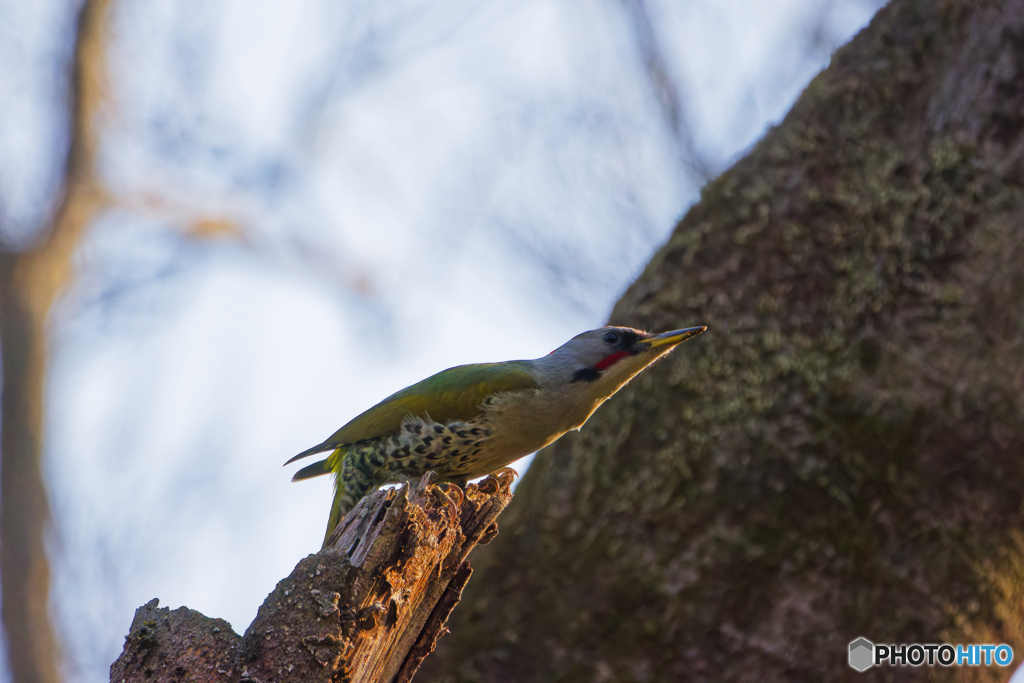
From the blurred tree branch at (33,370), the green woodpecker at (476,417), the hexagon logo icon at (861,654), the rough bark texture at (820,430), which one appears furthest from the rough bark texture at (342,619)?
the blurred tree branch at (33,370)

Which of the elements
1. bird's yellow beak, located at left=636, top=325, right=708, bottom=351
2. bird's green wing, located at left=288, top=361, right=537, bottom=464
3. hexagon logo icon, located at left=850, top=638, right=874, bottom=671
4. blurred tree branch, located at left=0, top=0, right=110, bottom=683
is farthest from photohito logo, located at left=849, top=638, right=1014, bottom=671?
blurred tree branch, located at left=0, top=0, right=110, bottom=683

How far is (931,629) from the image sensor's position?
3289 mm

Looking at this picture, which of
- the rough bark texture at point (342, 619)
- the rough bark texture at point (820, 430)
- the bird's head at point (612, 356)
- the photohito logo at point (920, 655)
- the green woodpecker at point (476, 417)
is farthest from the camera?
the bird's head at point (612, 356)

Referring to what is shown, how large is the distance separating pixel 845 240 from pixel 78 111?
6.67 meters

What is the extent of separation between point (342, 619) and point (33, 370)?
567 centimetres

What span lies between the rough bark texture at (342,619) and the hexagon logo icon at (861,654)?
1.86m

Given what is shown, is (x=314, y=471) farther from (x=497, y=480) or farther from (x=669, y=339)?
(x=669, y=339)

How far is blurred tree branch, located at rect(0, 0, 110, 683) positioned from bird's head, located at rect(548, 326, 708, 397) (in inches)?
177

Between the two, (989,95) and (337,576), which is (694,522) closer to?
(337,576)

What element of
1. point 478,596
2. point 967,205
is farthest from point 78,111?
point 967,205

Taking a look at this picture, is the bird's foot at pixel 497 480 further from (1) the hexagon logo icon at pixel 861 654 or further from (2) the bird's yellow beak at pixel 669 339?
(1) the hexagon logo icon at pixel 861 654

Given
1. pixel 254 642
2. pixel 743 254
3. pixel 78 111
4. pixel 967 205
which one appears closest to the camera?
pixel 254 642

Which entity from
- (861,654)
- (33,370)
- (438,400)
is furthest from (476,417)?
(33,370)

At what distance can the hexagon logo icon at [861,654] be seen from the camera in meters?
3.26
